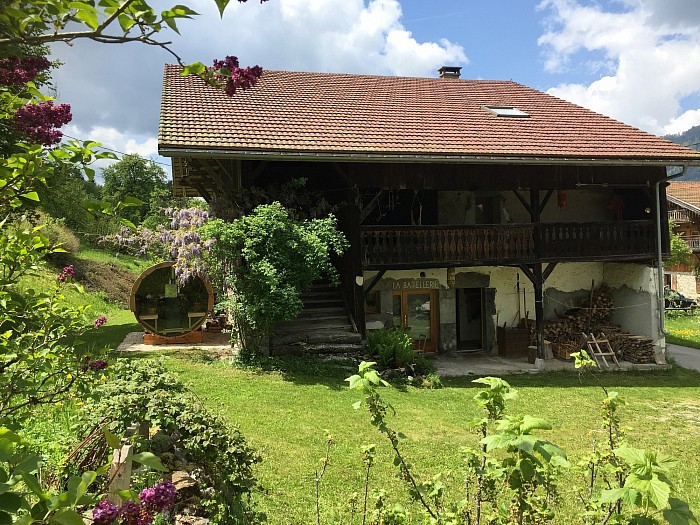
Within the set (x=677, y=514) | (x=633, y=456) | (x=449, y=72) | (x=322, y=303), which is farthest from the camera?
(x=449, y=72)

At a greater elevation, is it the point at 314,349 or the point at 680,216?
the point at 680,216

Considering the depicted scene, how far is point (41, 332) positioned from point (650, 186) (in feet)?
47.3

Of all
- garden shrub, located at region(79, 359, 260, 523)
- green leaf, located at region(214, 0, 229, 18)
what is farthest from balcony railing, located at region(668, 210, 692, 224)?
green leaf, located at region(214, 0, 229, 18)

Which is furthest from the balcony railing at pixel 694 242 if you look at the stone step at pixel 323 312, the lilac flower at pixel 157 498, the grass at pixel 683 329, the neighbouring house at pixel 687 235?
the lilac flower at pixel 157 498

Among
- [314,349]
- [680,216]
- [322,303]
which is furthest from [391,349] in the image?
[680,216]

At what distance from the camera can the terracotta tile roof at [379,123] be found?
10828 mm

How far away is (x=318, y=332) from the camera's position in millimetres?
10906

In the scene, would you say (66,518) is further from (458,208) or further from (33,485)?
(458,208)

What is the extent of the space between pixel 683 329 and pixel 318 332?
18.3 metres

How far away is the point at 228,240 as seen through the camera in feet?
31.7

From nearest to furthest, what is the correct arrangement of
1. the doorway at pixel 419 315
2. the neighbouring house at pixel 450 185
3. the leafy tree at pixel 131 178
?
the neighbouring house at pixel 450 185 → the doorway at pixel 419 315 → the leafy tree at pixel 131 178

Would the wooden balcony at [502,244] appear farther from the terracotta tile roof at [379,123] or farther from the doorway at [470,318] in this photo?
the doorway at [470,318]

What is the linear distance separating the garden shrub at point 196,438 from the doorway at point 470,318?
11.1 meters

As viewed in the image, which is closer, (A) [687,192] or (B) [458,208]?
(B) [458,208]
